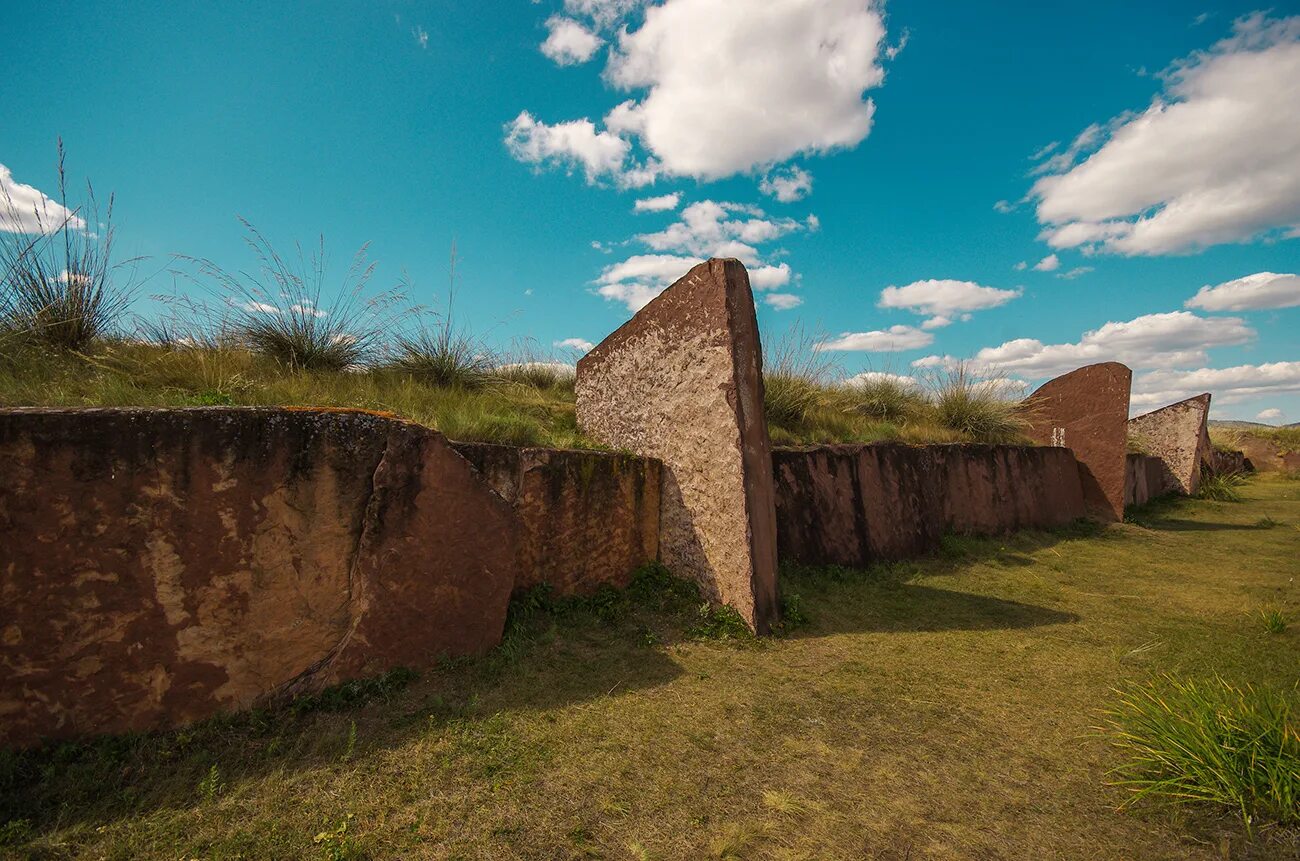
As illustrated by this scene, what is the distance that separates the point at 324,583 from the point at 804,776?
1.92 metres

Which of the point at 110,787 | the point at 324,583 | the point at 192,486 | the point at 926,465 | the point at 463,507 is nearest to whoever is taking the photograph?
the point at 110,787

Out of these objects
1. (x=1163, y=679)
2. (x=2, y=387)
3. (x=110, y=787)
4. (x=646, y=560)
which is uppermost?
(x=2, y=387)

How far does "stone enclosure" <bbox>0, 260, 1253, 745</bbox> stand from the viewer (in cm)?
197

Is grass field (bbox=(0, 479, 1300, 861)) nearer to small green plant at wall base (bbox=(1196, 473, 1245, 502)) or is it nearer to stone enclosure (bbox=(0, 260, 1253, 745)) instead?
stone enclosure (bbox=(0, 260, 1253, 745))

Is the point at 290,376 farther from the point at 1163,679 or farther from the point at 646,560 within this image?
the point at 1163,679

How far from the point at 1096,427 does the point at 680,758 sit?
8718 mm

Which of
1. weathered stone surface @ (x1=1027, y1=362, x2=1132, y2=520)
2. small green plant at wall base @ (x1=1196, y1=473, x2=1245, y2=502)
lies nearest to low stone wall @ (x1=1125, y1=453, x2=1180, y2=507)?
small green plant at wall base @ (x1=1196, y1=473, x2=1245, y2=502)

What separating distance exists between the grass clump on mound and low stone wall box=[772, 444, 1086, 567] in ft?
8.98

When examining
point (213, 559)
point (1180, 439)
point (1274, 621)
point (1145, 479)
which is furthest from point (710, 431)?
point (1180, 439)

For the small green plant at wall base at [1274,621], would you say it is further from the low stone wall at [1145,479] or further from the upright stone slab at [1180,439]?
the upright stone slab at [1180,439]

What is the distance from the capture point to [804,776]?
2.11m

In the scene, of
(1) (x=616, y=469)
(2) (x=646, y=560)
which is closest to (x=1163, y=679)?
(2) (x=646, y=560)

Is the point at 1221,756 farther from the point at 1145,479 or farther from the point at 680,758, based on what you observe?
the point at 1145,479

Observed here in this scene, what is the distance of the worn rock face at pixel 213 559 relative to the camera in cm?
194
